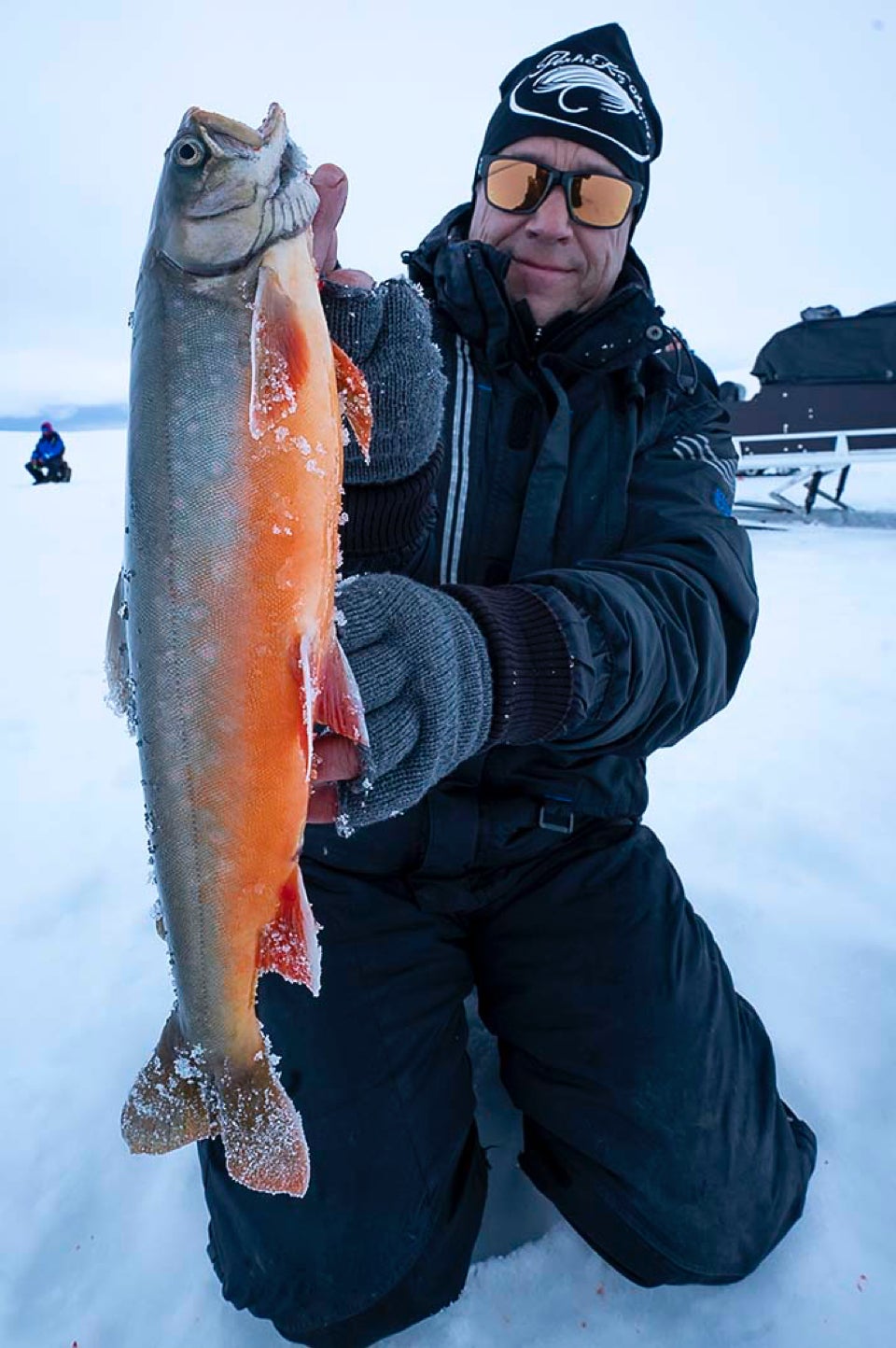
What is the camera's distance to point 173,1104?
1.47 metres

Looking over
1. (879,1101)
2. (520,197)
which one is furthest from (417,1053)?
(520,197)

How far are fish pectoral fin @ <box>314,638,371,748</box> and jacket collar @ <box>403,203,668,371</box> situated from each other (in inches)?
55.5

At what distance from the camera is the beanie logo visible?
259cm

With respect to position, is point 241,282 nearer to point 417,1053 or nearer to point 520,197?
point 520,197

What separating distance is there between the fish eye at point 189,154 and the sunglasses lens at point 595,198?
4.94 feet

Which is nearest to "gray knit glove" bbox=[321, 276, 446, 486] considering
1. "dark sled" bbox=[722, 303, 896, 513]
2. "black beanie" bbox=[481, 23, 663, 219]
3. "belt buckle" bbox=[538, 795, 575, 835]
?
"belt buckle" bbox=[538, 795, 575, 835]

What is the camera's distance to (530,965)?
2260 millimetres

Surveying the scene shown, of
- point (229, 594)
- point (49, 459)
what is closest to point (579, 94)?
point (229, 594)

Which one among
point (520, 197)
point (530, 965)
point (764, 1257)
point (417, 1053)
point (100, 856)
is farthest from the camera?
point (100, 856)

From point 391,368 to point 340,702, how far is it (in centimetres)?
91

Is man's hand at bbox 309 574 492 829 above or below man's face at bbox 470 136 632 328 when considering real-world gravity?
below

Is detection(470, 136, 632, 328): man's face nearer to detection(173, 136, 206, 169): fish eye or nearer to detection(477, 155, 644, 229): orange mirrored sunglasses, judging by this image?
detection(477, 155, 644, 229): orange mirrored sunglasses

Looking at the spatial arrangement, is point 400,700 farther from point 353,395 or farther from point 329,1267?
point 329,1267

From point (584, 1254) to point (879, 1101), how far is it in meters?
0.88
